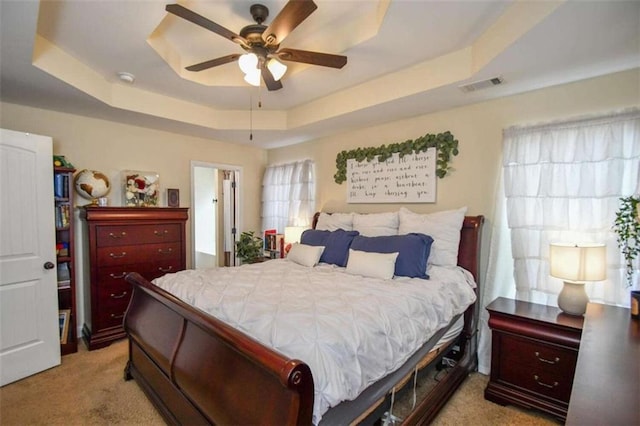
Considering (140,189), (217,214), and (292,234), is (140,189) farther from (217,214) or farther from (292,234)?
(217,214)

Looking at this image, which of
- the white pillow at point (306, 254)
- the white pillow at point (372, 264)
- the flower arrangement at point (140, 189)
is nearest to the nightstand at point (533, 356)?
the white pillow at point (372, 264)

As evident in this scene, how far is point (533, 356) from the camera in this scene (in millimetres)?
2068

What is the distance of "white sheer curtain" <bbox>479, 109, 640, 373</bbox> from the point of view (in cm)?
207

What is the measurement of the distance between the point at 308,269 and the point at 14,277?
2.42 meters

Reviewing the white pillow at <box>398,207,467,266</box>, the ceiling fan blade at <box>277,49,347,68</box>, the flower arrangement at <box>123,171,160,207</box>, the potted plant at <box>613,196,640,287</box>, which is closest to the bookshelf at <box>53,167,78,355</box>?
the flower arrangement at <box>123,171,160,207</box>

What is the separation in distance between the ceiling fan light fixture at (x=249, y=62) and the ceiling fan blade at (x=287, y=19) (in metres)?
0.15

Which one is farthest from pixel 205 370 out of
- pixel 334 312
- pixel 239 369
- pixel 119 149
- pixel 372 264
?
pixel 119 149

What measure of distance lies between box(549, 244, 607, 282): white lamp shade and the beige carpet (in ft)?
3.32

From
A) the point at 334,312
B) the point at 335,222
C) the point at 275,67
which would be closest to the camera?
the point at 334,312

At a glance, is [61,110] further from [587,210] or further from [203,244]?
[587,210]

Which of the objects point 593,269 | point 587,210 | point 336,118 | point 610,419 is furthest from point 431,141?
point 610,419

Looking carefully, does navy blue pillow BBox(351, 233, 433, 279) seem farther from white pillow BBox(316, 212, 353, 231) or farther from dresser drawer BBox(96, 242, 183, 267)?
dresser drawer BBox(96, 242, 183, 267)

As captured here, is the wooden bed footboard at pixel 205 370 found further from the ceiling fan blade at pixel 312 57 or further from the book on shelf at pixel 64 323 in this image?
the ceiling fan blade at pixel 312 57

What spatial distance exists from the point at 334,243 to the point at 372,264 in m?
0.64
